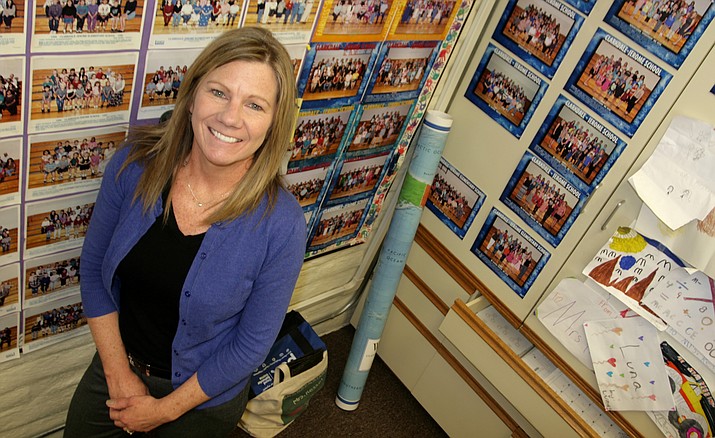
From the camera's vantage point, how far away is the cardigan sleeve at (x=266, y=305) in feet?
4.32

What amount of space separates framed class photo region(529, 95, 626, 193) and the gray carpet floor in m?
1.25

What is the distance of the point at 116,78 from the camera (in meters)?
1.26

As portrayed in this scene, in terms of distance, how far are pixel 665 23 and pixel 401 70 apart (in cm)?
73

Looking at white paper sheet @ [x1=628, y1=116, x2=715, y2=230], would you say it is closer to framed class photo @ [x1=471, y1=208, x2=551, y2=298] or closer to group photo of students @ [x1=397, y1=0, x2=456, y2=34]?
framed class photo @ [x1=471, y1=208, x2=551, y2=298]

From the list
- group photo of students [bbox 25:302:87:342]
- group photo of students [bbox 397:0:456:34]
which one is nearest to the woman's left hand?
group photo of students [bbox 25:302:87:342]

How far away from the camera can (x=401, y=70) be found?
1.88 meters

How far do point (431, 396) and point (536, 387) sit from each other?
0.59 meters

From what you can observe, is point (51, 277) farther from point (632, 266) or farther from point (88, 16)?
point (632, 266)

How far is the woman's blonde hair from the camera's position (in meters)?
1.18

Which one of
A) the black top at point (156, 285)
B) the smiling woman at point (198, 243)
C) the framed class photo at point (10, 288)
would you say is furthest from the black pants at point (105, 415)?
the framed class photo at point (10, 288)

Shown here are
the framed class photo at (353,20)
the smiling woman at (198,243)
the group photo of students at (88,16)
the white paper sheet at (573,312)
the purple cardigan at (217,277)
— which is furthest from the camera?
the white paper sheet at (573,312)

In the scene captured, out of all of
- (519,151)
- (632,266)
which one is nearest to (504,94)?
(519,151)

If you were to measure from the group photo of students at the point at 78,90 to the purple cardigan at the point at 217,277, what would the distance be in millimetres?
111

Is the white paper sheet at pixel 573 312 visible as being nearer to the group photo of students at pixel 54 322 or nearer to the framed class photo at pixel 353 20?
the framed class photo at pixel 353 20
